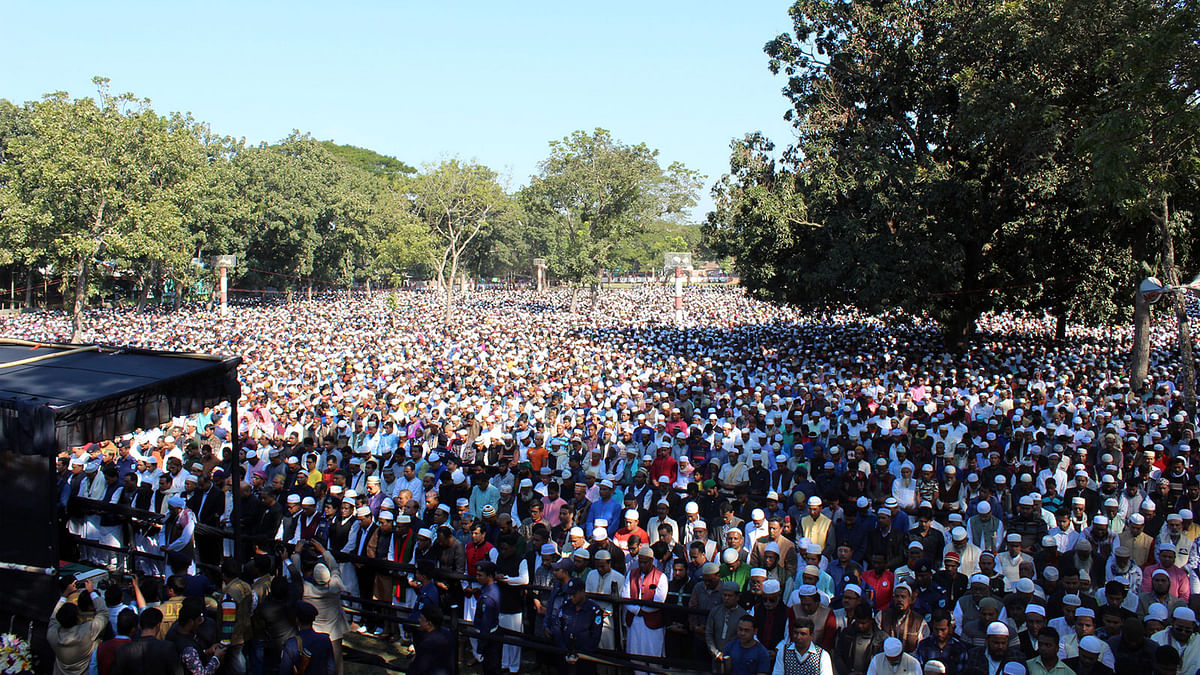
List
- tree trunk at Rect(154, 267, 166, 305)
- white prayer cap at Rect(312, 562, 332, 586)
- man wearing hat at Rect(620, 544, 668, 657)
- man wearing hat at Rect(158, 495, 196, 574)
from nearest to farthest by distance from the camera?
white prayer cap at Rect(312, 562, 332, 586), man wearing hat at Rect(620, 544, 668, 657), man wearing hat at Rect(158, 495, 196, 574), tree trunk at Rect(154, 267, 166, 305)

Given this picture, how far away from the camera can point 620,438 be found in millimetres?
11078

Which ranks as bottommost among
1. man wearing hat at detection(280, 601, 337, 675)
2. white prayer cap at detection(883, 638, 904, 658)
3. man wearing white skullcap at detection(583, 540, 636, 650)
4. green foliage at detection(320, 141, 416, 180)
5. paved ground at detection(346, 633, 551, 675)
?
paved ground at detection(346, 633, 551, 675)

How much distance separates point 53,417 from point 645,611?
3788mm

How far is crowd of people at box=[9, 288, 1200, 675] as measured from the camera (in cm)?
493

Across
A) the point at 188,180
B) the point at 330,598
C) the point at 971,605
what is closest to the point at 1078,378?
the point at 971,605

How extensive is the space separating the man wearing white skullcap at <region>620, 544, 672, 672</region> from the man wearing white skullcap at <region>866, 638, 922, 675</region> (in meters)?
1.45

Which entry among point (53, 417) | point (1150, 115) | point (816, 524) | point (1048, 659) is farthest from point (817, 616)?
point (1150, 115)

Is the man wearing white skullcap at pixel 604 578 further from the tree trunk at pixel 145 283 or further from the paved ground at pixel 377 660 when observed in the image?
the tree trunk at pixel 145 283

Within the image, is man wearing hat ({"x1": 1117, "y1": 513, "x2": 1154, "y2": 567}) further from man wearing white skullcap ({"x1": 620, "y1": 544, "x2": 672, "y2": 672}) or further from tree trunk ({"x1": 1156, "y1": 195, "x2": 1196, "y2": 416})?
tree trunk ({"x1": 1156, "y1": 195, "x2": 1196, "y2": 416})

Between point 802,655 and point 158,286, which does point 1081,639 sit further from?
point 158,286

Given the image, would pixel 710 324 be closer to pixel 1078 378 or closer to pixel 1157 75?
pixel 1078 378

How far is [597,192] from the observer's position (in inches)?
1388

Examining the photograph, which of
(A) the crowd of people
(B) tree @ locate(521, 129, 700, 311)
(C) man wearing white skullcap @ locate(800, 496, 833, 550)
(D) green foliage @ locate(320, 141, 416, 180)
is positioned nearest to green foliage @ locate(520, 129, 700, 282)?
(B) tree @ locate(521, 129, 700, 311)

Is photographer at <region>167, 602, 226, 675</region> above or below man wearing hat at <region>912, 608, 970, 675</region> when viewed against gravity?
below
